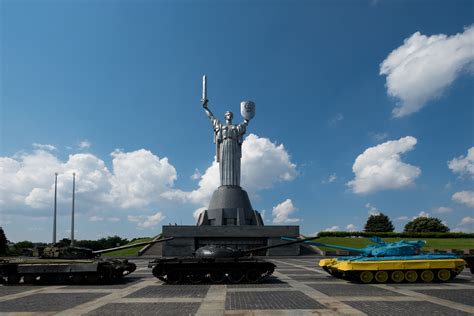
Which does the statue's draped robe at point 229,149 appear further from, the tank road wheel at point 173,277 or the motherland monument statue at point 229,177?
the tank road wheel at point 173,277

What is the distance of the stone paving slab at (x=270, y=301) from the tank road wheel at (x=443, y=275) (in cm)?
675

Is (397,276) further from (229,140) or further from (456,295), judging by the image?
(229,140)

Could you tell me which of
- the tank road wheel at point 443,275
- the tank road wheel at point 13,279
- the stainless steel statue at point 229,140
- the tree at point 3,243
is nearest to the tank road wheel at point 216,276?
the tank road wheel at point 13,279

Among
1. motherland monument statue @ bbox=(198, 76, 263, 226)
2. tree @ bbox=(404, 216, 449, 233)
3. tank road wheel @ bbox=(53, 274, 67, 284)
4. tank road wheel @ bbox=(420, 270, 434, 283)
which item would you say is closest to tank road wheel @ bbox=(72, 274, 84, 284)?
tank road wheel @ bbox=(53, 274, 67, 284)

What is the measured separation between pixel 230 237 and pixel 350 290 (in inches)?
1108

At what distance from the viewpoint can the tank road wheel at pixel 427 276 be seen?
15.1 m

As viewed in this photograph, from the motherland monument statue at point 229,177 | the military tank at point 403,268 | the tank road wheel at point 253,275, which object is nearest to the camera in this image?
the military tank at point 403,268

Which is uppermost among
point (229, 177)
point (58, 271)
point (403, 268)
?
point (229, 177)

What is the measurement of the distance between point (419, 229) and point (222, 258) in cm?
6909

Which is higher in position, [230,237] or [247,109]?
[247,109]

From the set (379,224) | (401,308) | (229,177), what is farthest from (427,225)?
(401,308)

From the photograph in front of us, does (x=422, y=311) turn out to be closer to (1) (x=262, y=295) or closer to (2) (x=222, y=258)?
(1) (x=262, y=295)

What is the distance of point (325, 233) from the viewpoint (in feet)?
181

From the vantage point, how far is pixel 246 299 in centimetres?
1118
